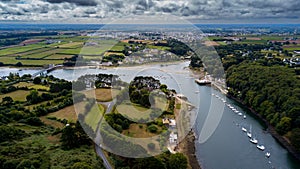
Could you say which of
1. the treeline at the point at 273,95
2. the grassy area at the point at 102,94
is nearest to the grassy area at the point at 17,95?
the grassy area at the point at 102,94

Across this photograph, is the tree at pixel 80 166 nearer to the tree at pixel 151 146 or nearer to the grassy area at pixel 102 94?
the tree at pixel 151 146

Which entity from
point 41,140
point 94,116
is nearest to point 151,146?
point 94,116

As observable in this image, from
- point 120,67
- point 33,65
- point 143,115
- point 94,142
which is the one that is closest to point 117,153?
point 94,142

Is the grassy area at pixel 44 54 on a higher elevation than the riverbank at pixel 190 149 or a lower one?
higher

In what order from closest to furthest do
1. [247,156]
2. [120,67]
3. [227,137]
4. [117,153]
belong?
[117,153], [247,156], [227,137], [120,67]

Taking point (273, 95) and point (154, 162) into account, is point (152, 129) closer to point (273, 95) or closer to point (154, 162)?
point (154, 162)

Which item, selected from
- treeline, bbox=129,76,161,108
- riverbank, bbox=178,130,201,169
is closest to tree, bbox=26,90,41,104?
treeline, bbox=129,76,161,108

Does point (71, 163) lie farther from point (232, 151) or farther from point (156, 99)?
point (156, 99)
